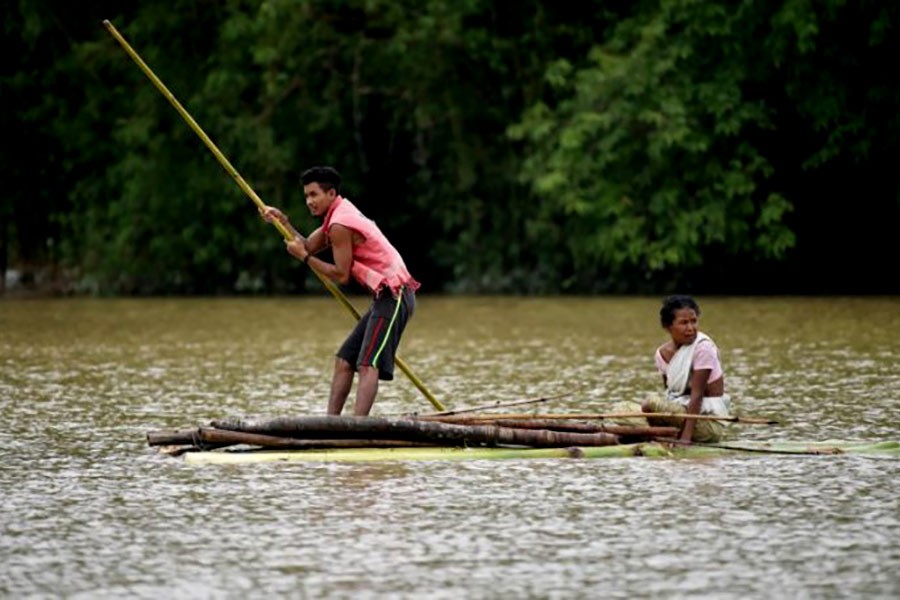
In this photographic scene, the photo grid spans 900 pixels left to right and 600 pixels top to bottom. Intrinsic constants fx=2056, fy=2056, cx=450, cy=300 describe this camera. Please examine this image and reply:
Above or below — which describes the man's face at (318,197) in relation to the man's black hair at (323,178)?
below

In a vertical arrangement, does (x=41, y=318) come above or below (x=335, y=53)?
below

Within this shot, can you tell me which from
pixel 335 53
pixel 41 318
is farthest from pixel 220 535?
pixel 335 53

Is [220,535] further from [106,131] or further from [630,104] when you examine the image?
[106,131]

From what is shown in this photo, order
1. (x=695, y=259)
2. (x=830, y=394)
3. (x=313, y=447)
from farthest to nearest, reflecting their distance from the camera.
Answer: (x=695, y=259) < (x=830, y=394) < (x=313, y=447)

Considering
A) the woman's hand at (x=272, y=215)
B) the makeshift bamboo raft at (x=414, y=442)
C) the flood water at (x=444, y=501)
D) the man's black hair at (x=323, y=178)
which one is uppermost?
the man's black hair at (x=323, y=178)

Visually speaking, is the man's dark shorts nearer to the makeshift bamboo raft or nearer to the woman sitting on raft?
the makeshift bamboo raft

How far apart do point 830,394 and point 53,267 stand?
25262mm

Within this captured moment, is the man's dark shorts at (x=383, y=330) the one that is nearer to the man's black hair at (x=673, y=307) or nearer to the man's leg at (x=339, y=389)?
the man's leg at (x=339, y=389)

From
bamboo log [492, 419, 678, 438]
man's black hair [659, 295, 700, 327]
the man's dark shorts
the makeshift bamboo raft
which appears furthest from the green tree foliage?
the makeshift bamboo raft

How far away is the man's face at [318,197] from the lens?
1137 cm

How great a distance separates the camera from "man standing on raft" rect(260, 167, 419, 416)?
11.3 metres

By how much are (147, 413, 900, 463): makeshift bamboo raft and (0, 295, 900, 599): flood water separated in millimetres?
155

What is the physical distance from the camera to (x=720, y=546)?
7.89 meters

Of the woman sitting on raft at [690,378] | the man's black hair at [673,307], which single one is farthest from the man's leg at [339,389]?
the man's black hair at [673,307]
